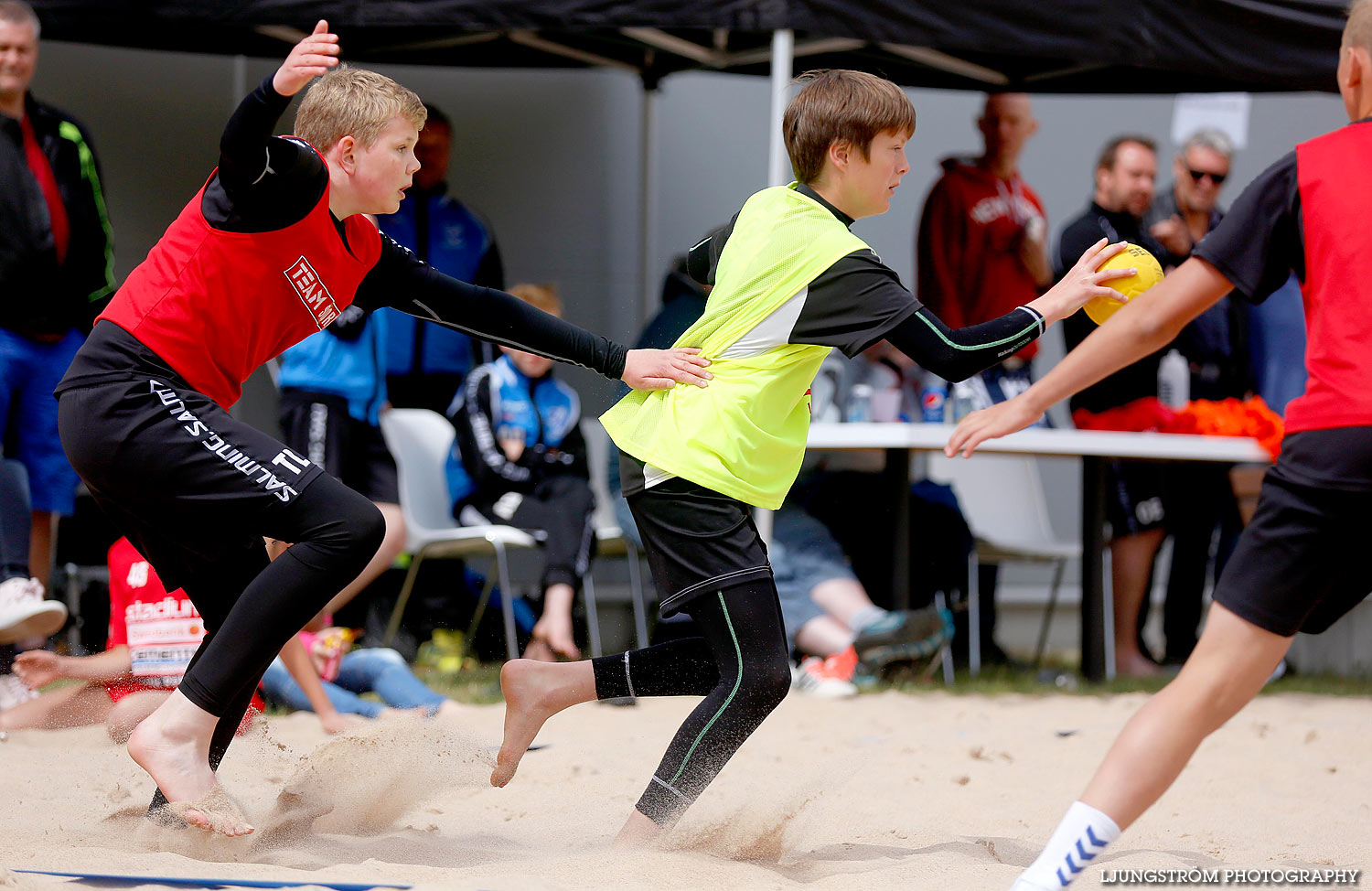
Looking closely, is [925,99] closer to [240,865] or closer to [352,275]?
[352,275]

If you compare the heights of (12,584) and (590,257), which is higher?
(590,257)

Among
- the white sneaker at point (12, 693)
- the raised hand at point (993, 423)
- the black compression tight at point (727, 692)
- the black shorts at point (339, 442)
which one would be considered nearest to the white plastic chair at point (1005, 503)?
the black shorts at point (339, 442)

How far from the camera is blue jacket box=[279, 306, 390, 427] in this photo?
5.54m

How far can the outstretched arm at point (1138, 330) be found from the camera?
2.27 m

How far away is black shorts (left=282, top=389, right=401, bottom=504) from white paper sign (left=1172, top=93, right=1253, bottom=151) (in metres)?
5.56

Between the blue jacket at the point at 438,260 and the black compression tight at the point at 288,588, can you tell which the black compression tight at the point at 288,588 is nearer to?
the black compression tight at the point at 288,588

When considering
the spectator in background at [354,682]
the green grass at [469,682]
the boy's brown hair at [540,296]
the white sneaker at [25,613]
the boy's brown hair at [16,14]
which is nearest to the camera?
the white sneaker at [25,613]

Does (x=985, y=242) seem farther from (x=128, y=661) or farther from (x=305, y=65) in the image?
(x=305, y=65)

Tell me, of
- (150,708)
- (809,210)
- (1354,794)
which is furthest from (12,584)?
(1354,794)

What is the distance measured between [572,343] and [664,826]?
111cm

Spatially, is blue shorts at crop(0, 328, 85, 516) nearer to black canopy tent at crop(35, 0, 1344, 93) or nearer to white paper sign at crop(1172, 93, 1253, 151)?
black canopy tent at crop(35, 0, 1344, 93)

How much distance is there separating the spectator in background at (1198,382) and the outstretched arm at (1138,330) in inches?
171

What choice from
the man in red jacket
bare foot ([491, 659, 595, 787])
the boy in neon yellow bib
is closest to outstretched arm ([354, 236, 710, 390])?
the boy in neon yellow bib

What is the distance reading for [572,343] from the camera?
314 centimetres
